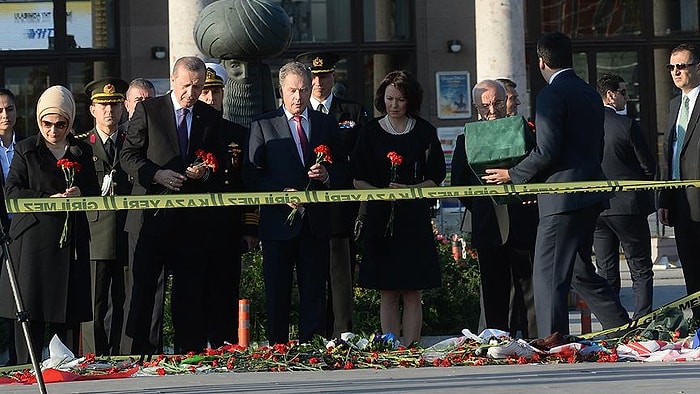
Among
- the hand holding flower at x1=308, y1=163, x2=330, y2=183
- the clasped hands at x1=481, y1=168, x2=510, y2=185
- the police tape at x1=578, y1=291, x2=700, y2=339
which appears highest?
the hand holding flower at x1=308, y1=163, x2=330, y2=183

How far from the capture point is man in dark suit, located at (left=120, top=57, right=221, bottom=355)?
10008 millimetres

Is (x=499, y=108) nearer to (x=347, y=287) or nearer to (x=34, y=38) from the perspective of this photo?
(x=347, y=287)

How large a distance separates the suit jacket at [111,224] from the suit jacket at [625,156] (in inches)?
151

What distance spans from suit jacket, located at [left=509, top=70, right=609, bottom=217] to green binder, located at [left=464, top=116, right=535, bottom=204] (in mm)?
74

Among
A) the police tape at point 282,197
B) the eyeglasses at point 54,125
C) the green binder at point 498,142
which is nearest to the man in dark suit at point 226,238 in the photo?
the police tape at point 282,197

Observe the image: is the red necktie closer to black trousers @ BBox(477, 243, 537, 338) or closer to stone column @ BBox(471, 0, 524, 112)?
black trousers @ BBox(477, 243, 537, 338)

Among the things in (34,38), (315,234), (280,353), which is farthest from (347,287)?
(34,38)

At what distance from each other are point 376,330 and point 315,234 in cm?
214

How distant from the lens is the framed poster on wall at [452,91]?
2417 cm

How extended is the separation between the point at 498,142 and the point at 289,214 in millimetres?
1435

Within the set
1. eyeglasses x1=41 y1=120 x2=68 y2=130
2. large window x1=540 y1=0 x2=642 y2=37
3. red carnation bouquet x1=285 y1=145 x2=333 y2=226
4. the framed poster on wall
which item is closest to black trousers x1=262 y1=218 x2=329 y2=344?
red carnation bouquet x1=285 y1=145 x2=333 y2=226

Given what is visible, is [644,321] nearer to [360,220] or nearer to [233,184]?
[360,220]

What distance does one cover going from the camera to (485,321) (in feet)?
36.8

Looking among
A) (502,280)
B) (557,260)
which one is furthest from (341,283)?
(557,260)
